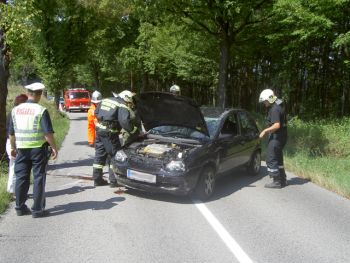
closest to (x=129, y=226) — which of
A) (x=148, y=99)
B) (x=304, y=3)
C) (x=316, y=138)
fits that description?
(x=148, y=99)

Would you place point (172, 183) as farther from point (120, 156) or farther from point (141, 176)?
point (120, 156)

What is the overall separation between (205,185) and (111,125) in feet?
6.92

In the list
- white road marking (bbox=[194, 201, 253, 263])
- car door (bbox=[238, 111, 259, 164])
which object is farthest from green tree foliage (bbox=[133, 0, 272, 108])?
white road marking (bbox=[194, 201, 253, 263])

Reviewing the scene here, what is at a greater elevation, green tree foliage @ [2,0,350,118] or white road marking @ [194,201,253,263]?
green tree foliage @ [2,0,350,118]

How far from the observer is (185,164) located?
25.0 ft

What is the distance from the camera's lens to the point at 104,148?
8.91m

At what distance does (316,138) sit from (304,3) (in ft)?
14.7

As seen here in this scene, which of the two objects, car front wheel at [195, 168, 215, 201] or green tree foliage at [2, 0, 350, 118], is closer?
car front wheel at [195, 168, 215, 201]

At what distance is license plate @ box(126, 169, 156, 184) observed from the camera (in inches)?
301

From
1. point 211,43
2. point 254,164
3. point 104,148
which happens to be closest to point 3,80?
point 104,148

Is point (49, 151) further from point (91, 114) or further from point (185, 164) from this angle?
point (91, 114)

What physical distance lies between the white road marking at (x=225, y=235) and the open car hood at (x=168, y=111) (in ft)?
5.16

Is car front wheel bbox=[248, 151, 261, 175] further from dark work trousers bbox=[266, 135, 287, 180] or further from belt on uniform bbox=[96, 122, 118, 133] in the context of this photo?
belt on uniform bbox=[96, 122, 118, 133]

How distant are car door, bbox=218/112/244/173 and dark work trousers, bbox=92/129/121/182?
6.49ft
